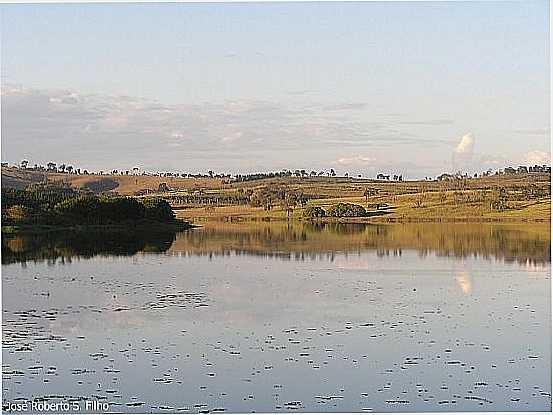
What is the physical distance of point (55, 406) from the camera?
793 cm

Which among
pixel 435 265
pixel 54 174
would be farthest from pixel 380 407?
pixel 54 174

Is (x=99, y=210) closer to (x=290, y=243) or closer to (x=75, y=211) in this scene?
(x=75, y=211)

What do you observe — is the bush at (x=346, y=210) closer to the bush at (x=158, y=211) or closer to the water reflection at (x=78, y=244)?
the bush at (x=158, y=211)

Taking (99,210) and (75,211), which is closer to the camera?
(75,211)

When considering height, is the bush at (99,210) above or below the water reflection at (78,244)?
above

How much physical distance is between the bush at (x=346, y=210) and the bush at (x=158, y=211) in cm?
1121

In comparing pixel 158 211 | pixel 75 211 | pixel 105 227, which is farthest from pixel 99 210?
pixel 158 211

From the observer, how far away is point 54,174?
43844 millimetres

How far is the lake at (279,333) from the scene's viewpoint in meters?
8.30

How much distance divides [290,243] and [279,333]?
49.1 feet

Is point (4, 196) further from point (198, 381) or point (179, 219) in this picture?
point (198, 381)

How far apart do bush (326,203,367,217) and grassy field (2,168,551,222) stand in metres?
0.46

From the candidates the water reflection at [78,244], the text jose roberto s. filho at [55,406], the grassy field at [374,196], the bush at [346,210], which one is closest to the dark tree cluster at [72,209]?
the water reflection at [78,244]

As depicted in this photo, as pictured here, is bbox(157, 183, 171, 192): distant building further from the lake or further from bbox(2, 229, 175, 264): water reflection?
the lake
